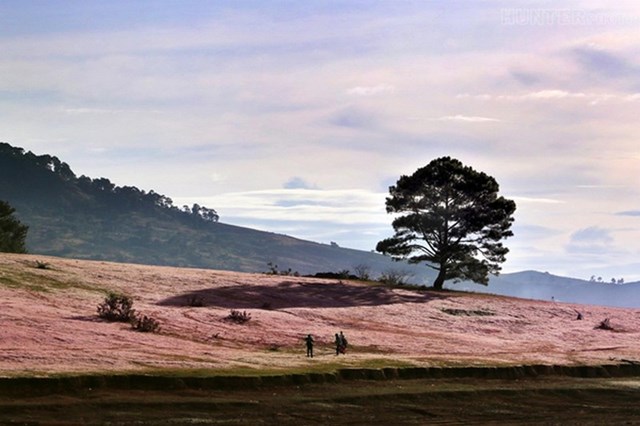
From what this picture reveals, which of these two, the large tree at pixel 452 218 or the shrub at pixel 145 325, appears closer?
the shrub at pixel 145 325

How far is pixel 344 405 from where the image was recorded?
5591 centimetres

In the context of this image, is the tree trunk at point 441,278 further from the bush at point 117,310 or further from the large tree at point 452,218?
the bush at point 117,310

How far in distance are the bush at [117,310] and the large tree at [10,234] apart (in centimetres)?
7403

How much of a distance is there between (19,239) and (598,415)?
125 m

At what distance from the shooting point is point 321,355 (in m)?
75.6

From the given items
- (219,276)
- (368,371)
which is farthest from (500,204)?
(368,371)

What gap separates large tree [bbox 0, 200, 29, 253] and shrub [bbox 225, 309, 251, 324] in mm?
73776

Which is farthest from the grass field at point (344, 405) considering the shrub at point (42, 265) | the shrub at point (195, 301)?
the shrub at point (42, 265)

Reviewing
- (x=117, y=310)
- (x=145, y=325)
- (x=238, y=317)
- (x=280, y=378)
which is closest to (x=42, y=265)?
(x=117, y=310)

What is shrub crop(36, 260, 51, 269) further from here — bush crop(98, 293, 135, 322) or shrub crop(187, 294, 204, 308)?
bush crop(98, 293, 135, 322)

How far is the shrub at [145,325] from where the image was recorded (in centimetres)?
7694

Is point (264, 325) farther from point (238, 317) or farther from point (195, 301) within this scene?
point (195, 301)

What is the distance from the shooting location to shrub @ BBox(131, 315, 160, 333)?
76938mm

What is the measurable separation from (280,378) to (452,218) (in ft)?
247
